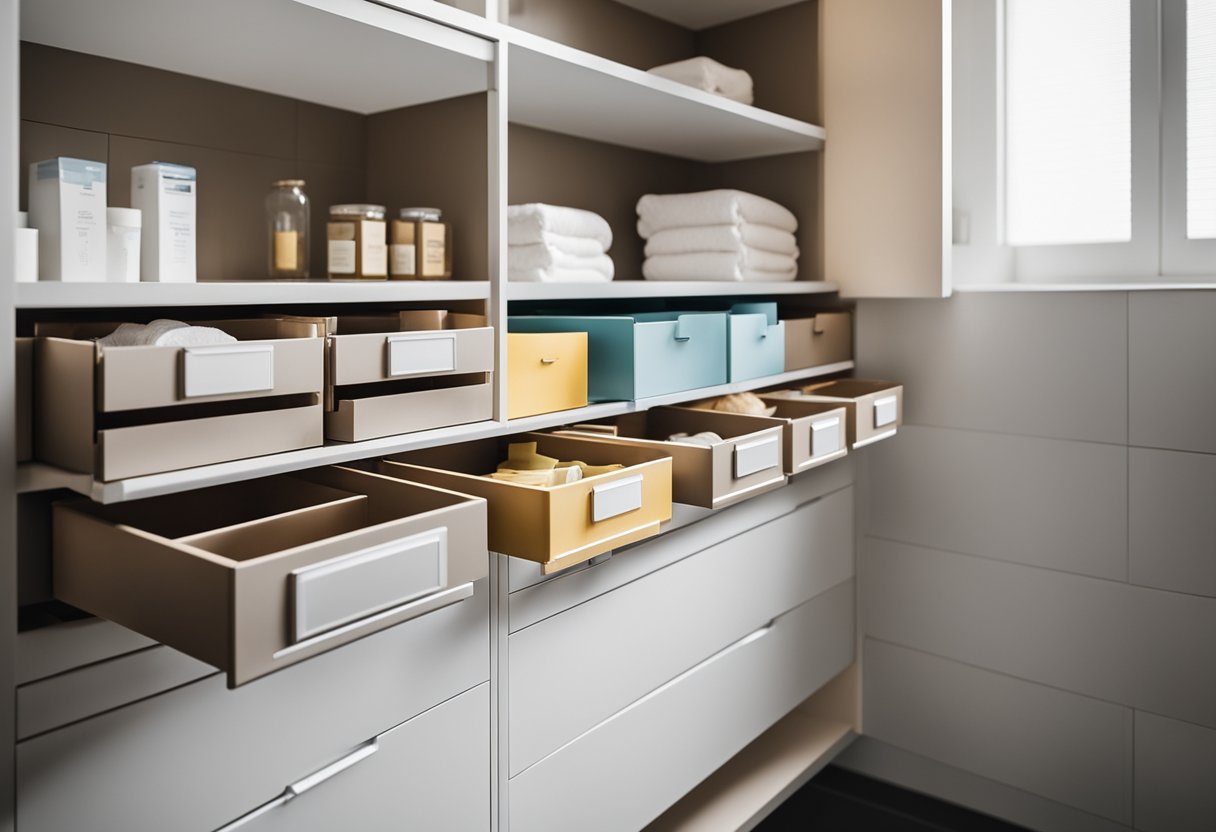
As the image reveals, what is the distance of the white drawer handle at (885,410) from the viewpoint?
188 centimetres

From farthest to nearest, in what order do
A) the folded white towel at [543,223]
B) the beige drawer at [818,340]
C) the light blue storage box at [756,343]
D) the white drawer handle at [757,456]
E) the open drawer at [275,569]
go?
the beige drawer at [818,340]
the light blue storage box at [756,343]
the folded white towel at [543,223]
the white drawer handle at [757,456]
the open drawer at [275,569]

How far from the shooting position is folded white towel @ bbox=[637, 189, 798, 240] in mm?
1904

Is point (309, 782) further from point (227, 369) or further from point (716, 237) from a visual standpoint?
point (716, 237)

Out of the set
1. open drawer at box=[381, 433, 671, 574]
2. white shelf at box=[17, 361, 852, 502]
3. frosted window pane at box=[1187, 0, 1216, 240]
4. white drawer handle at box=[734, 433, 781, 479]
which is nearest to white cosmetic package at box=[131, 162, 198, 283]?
white shelf at box=[17, 361, 852, 502]

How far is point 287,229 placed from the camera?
140cm

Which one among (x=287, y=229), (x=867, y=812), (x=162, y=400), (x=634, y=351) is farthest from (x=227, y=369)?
(x=867, y=812)

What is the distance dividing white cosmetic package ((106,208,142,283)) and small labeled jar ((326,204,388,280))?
1.10ft

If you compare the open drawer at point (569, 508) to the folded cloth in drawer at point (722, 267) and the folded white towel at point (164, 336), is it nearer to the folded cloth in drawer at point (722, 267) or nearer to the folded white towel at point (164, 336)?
the folded white towel at point (164, 336)

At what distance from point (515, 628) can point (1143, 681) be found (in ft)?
4.55

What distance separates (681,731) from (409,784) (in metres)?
0.63

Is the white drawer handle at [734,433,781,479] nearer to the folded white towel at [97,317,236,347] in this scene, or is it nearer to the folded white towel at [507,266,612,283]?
the folded white towel at [507,266,612,283]

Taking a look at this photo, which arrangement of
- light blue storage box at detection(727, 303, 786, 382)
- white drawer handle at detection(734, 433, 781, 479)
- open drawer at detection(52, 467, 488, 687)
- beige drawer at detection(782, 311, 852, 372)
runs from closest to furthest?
open drawer at detection(52, 467, 488, 687) < white drawer handle at detection(734, 433, 781, 479) < light blue storage box at detection(727, 303, 786, 382) < beige drawer at detection(782, 311, 852, 372)

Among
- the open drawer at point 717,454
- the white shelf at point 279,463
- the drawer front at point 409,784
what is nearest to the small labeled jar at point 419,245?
the white shelf at point 279,463

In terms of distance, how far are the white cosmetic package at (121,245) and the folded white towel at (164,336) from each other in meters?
0.06
